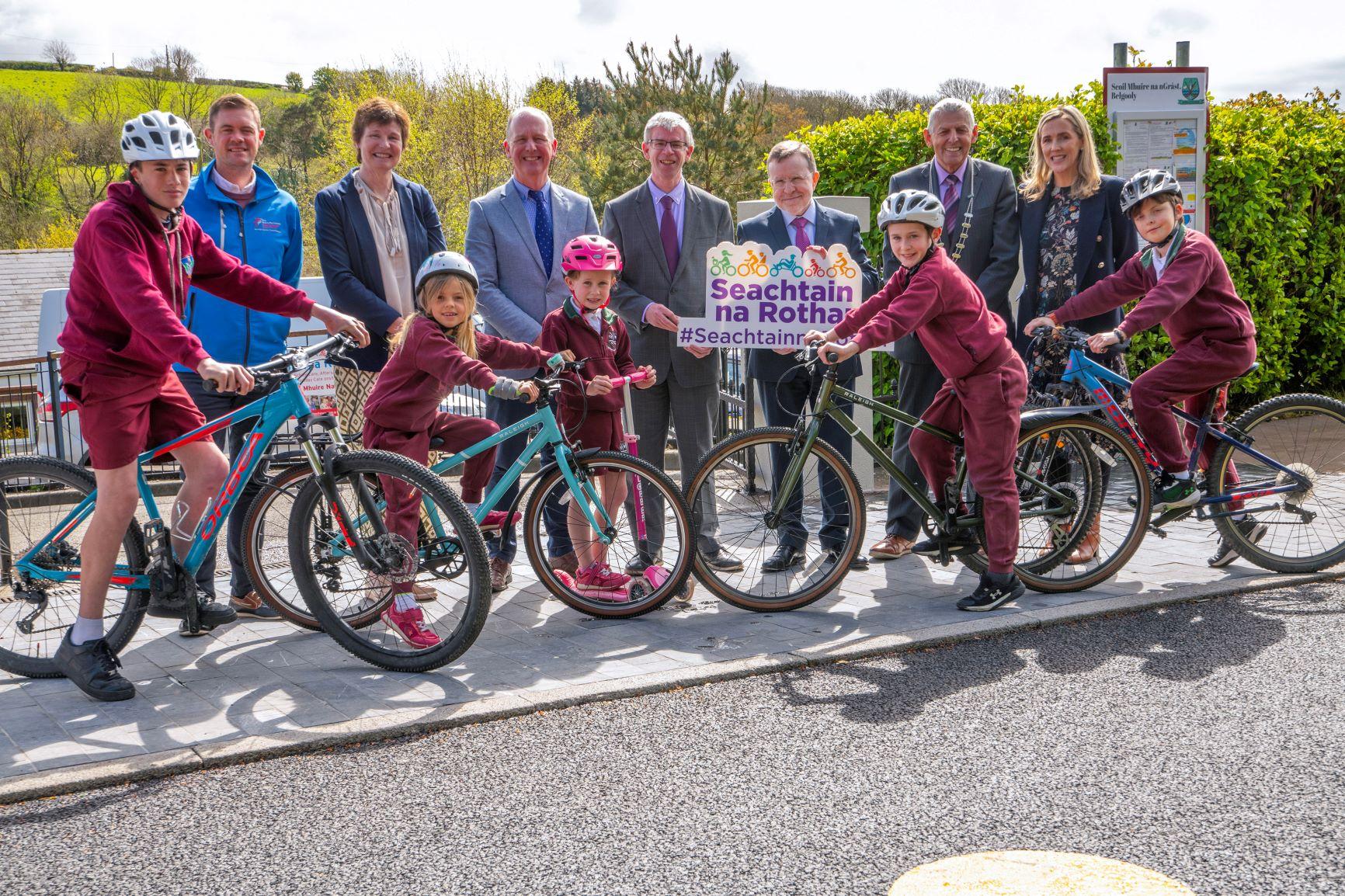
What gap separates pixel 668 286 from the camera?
6.50 metres

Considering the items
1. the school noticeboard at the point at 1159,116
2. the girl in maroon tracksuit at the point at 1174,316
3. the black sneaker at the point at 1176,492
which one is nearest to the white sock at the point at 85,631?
the girl in maroon tracksuit at the point at 1174,316

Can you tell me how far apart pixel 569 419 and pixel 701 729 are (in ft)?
6.72

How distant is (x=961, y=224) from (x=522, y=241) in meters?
2.36

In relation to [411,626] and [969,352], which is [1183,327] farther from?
[411,626]

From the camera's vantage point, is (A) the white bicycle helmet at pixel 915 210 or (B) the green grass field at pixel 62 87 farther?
(B) the green grass field at pixel 62 87

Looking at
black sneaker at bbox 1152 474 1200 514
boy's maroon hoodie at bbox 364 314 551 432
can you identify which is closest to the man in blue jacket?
boy's maroon hoodie at bbox 364 314 551 432

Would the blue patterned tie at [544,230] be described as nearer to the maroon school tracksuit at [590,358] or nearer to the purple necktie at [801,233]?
the maroon school tracksuit at [590,358]

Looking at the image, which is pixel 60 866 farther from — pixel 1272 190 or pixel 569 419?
pixel 1272 190

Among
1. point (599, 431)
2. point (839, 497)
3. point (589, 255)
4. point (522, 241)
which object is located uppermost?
point (522, 241)

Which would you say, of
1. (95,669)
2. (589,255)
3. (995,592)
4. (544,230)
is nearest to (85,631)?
(95,669)

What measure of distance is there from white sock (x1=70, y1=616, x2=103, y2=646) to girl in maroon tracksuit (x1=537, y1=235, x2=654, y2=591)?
2044 millimetres

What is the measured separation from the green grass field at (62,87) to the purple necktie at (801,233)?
59.4 m

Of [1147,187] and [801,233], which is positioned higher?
[1147,187]

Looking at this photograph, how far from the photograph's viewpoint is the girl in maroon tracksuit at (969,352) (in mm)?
5699
